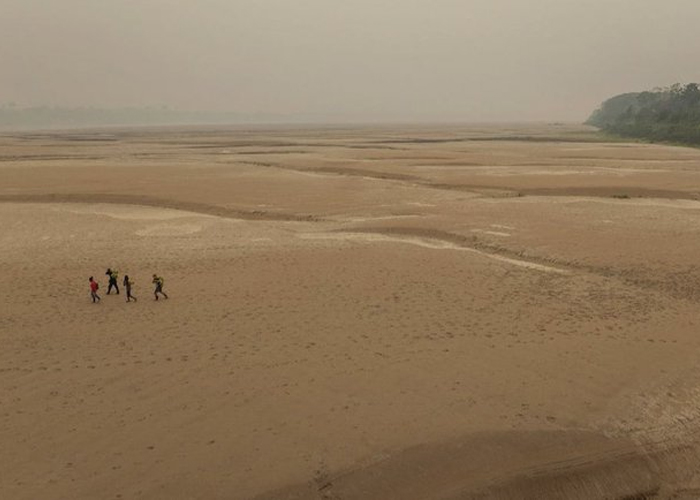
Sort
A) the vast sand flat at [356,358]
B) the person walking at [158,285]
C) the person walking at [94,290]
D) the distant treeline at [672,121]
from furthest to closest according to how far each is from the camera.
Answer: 1. the distant treeline at [672,121]
2. the person walking at [158,285]
3. the person walking at [94,290]
4. the vast sand flat at [356,358]

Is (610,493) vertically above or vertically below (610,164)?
below

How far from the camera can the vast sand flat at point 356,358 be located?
10023 millimetres

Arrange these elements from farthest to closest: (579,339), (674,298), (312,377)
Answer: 1. (674,298)
2. (579,339)
3. (312,377)

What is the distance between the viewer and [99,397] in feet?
40.5

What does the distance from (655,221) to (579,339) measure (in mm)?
19051

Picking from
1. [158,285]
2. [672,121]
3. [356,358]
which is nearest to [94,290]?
[158,285]

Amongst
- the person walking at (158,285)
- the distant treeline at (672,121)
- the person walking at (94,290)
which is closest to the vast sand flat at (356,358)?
the person walking at (94,290)

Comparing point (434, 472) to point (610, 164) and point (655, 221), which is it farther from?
point (610, 164)

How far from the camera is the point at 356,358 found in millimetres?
14438

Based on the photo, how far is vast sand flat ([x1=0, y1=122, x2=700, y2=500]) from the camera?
1002cm

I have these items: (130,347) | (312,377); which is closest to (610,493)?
(312,377)

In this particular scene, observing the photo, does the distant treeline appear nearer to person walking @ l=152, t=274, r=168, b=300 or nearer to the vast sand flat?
the vast sand flat

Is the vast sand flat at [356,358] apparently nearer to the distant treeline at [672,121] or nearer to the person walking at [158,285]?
the person walking at [158,285]

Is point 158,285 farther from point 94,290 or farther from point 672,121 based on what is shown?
point 672,121
